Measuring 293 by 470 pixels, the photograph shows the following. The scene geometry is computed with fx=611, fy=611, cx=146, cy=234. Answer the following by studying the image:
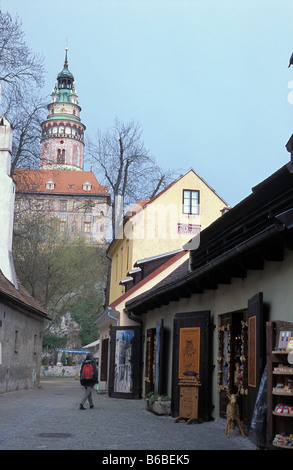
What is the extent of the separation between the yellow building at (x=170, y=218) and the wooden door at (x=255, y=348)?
1484cm

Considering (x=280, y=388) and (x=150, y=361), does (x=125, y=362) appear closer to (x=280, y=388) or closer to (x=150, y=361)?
(x=150, y=361)

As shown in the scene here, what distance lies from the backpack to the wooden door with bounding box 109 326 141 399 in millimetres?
3798

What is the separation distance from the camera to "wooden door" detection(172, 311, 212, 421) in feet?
40.5

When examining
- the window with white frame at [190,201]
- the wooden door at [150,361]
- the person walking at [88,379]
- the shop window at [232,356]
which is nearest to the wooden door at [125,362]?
the wooden door at [150,361]

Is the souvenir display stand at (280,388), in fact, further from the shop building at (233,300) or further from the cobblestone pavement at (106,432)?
the cobblestone pavement at (106,432)

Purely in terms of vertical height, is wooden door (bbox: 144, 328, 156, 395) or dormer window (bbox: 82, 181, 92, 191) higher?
dormer window (bbox: 82, 181, 92, 191)

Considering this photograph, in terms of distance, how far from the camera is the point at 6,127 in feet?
83.3

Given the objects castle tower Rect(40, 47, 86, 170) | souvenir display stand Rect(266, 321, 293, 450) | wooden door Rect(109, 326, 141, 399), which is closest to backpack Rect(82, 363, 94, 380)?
wooden door Rect(109, 326, 141, 399)

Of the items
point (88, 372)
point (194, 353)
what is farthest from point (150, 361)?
point (194, 353)

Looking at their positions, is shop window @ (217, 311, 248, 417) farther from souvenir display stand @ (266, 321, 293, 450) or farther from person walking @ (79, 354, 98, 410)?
person walking @ (79, 354, 98, 410)

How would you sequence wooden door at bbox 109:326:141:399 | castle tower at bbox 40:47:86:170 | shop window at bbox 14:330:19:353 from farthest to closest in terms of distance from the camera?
castle tower at bbox 40:47:86:170 → shop window at bbox 14:330:19:353 → wooden door at bbox 109:326:141:399

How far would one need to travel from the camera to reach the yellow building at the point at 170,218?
2486 cm
